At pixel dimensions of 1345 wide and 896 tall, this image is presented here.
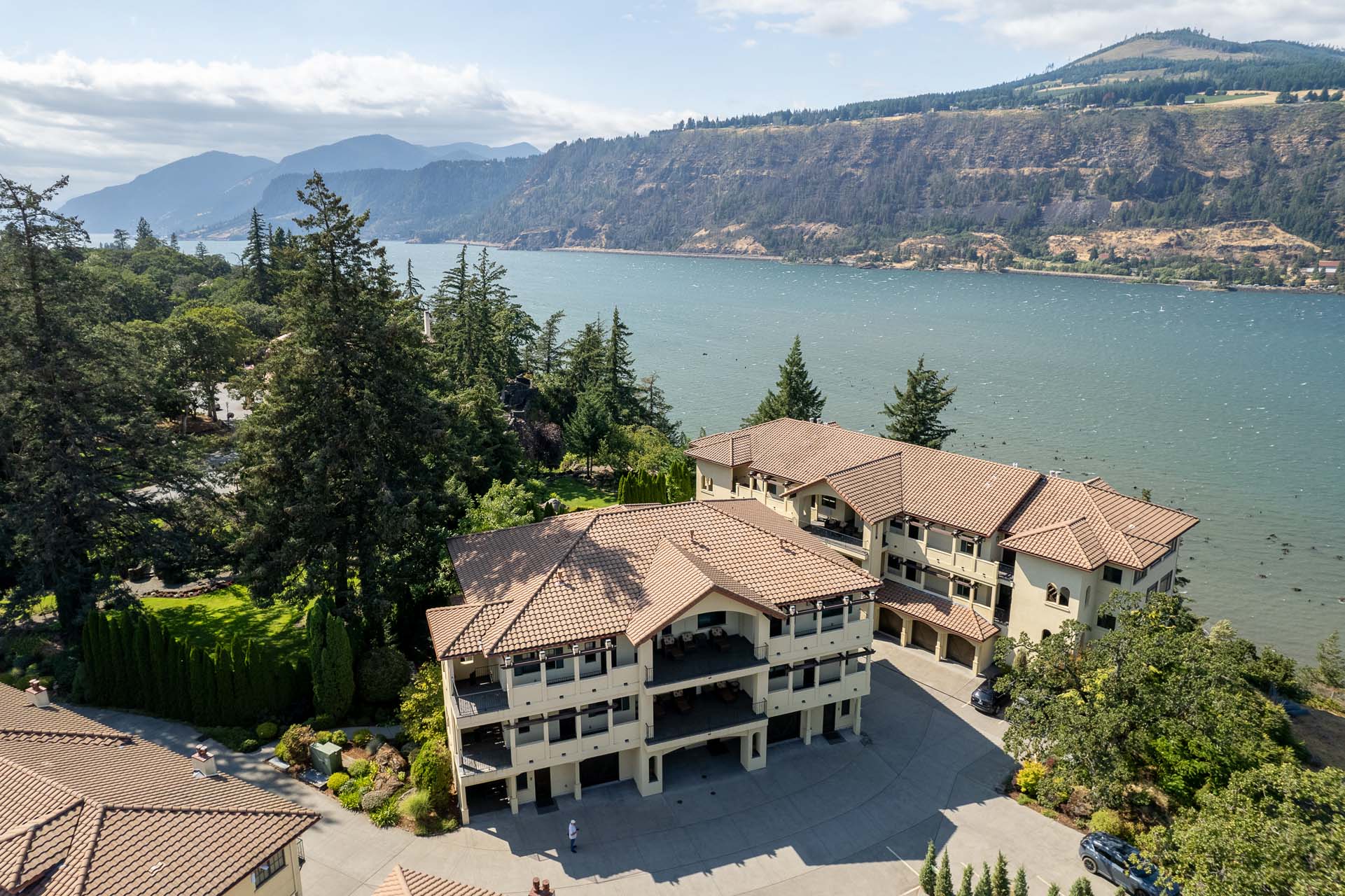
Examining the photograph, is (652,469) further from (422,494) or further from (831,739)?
(831,739)

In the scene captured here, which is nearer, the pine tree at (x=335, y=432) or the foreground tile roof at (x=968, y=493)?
the pine tree at (x=335, y=432)

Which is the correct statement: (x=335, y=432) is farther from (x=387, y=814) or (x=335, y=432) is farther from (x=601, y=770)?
(x=601, y=770)

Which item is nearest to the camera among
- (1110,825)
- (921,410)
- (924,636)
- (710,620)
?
(1110,825)

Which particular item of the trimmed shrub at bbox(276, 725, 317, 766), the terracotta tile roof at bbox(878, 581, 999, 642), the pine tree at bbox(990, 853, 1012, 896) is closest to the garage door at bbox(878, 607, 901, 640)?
the terracotta tile roof at bbox(878, 581, 999, 642)

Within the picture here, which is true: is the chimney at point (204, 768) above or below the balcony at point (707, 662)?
above

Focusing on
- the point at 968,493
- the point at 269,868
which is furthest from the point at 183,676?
the point at 968,493

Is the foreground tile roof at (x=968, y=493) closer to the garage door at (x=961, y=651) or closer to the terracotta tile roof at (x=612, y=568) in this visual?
the garage door at (x=961, y=651)

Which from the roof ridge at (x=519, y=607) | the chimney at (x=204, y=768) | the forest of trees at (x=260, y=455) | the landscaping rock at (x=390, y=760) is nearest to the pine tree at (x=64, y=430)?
the forest of trees at (x=260, y=455)

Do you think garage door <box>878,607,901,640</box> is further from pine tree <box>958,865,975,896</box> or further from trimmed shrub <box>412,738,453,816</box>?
trimmed shrub <box>412,738,453,816</box>
